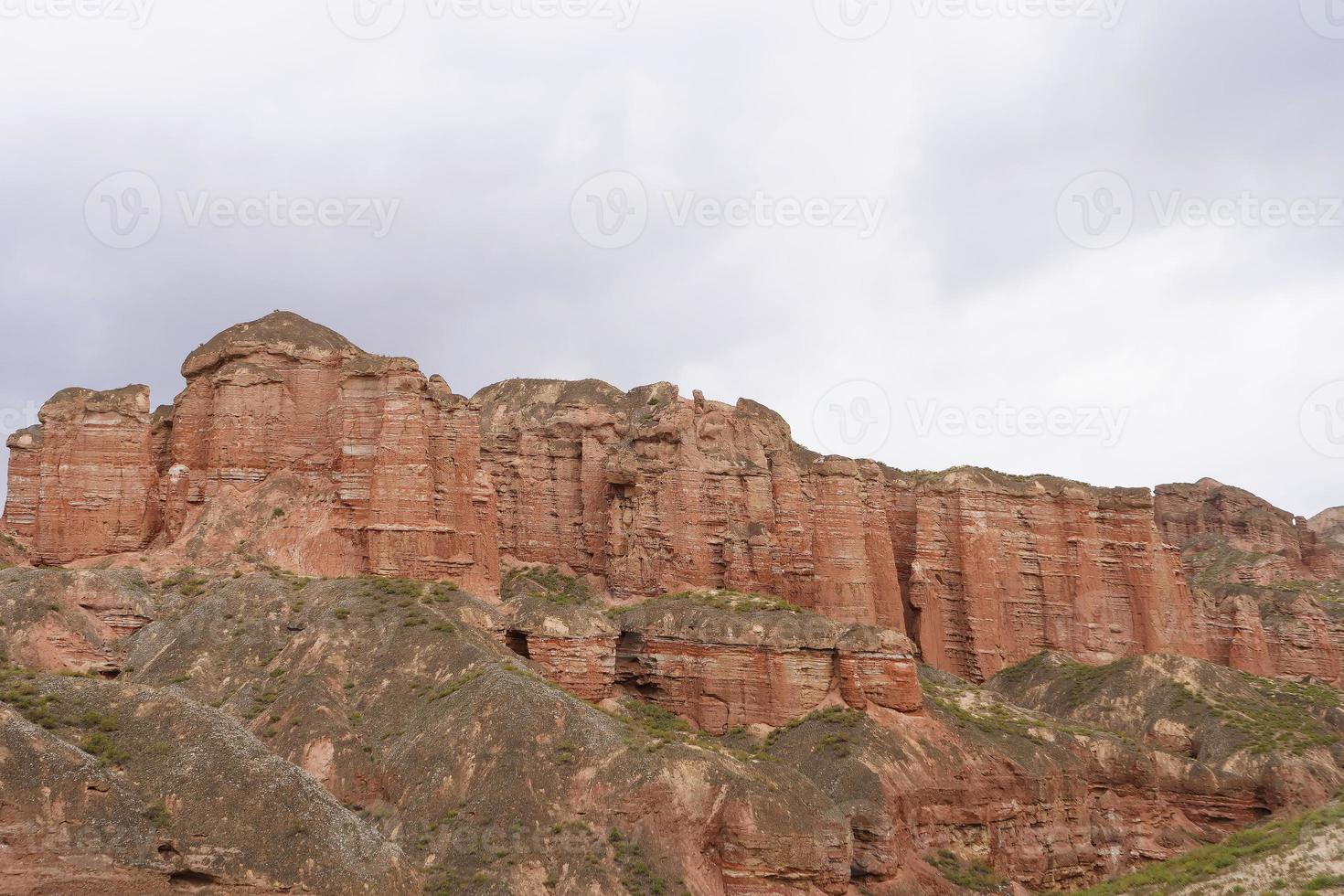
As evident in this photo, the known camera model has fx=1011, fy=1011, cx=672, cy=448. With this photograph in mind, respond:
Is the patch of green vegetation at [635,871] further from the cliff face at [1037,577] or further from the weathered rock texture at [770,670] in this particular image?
the cliff face at [1037,577]

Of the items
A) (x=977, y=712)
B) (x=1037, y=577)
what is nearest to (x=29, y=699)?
(x=977, y=712)

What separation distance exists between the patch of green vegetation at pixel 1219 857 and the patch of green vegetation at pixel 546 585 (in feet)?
118

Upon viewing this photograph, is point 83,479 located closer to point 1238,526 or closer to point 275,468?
point 275,468

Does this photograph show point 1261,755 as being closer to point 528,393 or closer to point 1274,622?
point 1274,622

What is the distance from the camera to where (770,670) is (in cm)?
5828

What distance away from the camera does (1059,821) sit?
186 ft

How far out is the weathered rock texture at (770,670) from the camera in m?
58.1

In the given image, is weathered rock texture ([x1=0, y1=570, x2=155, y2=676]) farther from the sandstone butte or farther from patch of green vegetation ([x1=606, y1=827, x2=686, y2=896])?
patch of green vegetation ([x1=606, y1=827, x2=686, y2=896])

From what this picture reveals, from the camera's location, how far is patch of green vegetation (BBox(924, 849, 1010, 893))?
167ft

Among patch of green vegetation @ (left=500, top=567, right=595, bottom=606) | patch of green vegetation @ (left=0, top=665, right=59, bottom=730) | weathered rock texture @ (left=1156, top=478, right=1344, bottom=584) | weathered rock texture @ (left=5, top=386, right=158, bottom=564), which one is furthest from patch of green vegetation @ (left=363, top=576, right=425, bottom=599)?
weathered rock texture @ (left=1156, top=478, right=1344, bottom=584)

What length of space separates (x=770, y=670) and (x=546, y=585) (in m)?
19.9

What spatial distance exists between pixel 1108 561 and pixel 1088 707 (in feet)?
53.4

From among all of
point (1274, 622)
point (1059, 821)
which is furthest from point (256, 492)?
point (1274, 622)

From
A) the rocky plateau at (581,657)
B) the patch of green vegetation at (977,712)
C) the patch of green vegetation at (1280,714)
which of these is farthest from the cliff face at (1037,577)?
the patch of green vegetation at (977,712)
